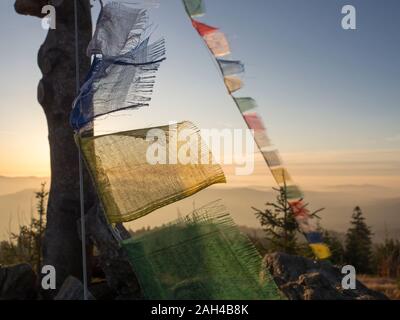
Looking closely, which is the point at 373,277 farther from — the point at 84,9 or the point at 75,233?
the point at 84,9

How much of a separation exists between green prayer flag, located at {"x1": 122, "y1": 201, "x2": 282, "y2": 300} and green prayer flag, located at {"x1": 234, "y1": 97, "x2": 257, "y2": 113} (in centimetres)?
77

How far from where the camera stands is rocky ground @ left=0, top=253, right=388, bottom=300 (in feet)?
17.3

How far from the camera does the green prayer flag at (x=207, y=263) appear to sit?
12.5 feet

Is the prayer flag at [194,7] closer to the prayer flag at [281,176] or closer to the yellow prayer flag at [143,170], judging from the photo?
the yellow prayer flag at [143,170]

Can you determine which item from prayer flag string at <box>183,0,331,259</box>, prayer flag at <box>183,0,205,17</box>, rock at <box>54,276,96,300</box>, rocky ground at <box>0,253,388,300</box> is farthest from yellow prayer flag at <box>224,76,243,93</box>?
rock at <box>54,276,96,300</box>

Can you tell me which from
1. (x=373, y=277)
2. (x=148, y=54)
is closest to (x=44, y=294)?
(x=148, y=54)

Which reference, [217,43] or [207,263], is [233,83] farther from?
[207,263]

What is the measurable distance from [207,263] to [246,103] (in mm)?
1258

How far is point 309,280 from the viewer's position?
5297mm

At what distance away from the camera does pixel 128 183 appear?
3.74 m

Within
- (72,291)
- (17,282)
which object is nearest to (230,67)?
(72,291)

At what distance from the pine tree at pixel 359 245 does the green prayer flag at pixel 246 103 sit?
5.25 meters

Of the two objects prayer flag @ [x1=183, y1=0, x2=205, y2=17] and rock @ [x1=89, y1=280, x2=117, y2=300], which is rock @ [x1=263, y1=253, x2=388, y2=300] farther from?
prayer flag @ [x1=183, y1=0, x2=205, y2=17]
